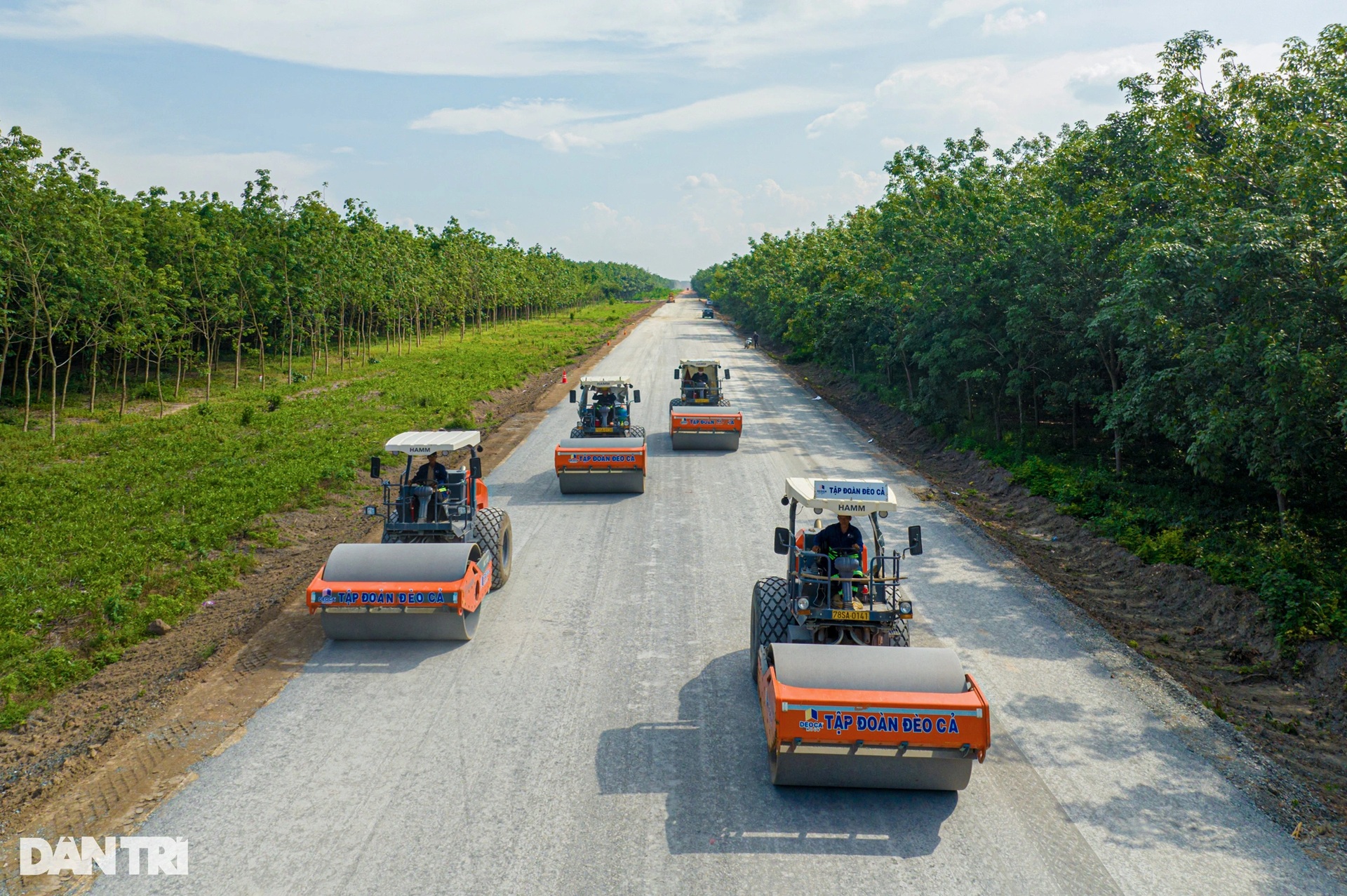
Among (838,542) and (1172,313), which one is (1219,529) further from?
(838,542)

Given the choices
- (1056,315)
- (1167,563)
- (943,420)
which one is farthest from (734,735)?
(943,420)

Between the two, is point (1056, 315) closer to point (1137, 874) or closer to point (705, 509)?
point (705, 509)

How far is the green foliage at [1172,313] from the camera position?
11492 mm

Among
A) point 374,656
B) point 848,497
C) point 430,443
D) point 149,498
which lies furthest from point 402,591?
point 149,498

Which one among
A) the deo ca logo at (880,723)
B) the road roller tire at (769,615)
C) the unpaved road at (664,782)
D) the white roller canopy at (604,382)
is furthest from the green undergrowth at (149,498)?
the deo ca logo at (880,723)

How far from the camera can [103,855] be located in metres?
6.73

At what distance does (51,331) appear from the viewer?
1045 inches

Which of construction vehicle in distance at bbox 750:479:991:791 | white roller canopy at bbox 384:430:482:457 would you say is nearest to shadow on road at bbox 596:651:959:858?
construction vehicle in distance at bbox 750:479:991:791

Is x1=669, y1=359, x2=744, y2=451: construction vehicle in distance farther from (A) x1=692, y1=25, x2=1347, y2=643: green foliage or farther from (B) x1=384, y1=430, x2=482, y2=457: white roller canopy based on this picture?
(B) x1=384, y1=430, x2=482, y2=457: white roller canopy

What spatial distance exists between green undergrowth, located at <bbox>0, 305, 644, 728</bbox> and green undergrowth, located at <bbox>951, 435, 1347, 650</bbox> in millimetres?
15398

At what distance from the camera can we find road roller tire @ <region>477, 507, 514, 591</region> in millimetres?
12727

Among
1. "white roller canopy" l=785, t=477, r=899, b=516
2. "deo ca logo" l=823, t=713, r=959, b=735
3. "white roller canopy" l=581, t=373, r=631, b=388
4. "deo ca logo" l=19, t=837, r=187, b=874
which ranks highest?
"white roller canopy" l=581, t=373, r=631, b=388

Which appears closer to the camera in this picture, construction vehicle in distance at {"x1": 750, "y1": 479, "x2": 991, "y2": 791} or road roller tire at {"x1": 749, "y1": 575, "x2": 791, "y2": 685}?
construction vehicle in distance at {"x1": 750, "y1": 479, "x2": 991, "y2": 791}

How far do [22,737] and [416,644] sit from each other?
13.5 ft
